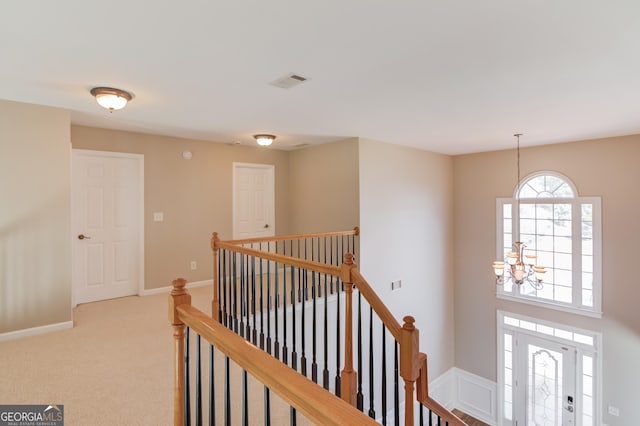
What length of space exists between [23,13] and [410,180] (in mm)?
5335

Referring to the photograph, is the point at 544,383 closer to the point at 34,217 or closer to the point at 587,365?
the point at 587,365

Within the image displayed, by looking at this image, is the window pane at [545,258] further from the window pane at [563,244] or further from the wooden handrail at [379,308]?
the wooden handrail at [379,308]

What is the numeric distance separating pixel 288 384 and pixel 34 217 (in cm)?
384

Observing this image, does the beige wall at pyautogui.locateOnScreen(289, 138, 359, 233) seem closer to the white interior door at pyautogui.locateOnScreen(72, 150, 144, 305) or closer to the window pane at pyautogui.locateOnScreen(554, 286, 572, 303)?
the white interior door at pyautogui.locateOnScreen(72, 150, 144, 305)

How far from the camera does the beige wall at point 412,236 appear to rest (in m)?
5.25

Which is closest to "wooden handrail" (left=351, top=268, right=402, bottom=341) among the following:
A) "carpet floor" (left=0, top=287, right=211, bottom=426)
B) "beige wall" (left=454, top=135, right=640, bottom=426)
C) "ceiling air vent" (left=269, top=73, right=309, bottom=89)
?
"carpet floor" (left=0, top=287, right=211, bottom=426)

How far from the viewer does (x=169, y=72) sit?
Answer: 8.56 feet

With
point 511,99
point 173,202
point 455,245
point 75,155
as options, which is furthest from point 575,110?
point 75,155

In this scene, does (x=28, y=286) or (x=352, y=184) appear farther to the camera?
(x=352, y=184)

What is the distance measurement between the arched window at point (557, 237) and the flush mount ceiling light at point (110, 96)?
6.31 m

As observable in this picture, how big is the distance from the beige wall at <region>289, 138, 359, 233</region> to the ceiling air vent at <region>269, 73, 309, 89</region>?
7.62 ft

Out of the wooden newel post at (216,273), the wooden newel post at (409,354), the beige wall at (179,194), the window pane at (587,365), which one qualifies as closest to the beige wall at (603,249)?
the window pane at (587,365)

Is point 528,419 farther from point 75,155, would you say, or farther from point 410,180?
point 75,155

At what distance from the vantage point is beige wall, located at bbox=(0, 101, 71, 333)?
326 cm
